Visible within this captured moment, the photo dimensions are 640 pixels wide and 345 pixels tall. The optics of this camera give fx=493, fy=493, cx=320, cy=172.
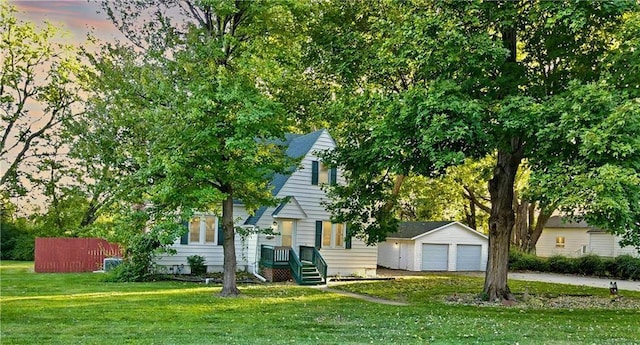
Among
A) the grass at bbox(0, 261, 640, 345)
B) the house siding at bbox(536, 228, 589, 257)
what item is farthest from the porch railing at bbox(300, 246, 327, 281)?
the house siding at bbox(536, 228, 589, 257)

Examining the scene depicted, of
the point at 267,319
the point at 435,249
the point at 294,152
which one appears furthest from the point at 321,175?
the point at 267,319

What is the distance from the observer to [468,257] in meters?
29.2

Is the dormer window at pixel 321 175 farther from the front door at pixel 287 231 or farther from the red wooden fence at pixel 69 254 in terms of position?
the red wooden fence at pixel 69 254

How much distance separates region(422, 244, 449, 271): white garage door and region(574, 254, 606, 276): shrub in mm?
7511

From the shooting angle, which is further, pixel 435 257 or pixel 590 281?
pixel 435 257

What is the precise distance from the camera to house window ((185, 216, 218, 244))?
794 inches

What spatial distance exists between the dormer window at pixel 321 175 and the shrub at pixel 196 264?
5.66 meters

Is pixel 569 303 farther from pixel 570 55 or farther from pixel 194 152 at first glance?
pixel 194 152

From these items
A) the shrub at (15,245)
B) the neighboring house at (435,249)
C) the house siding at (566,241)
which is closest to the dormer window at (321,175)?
the neighboring house at (435,249)

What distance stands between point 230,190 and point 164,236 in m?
2.60

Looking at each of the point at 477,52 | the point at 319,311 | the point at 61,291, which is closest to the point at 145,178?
the point at 61,291

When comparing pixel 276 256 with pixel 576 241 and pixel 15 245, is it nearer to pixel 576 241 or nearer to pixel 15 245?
pixel 15 245

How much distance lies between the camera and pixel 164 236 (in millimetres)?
12367

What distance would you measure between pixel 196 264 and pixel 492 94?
12938mm
